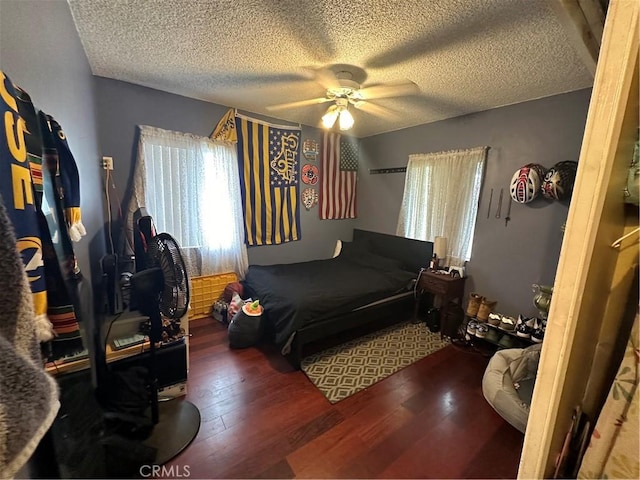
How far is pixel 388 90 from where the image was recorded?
217 centimetres

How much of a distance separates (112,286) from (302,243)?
2479 millimetres

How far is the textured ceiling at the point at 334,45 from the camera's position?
1.46 meters

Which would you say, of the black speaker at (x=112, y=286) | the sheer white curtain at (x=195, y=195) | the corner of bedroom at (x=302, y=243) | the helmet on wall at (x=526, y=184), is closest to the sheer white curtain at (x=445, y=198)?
the corner of bedroom at (x=302, y=243)

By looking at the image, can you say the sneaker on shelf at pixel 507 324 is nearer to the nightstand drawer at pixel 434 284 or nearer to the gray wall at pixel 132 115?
the nightstand drawer at pixel 434 284

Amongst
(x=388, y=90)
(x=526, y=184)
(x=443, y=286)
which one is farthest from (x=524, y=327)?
(x=388, y=90)

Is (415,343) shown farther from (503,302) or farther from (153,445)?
(153,445)

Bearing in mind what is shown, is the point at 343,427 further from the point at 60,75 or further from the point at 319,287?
the point at 60,75

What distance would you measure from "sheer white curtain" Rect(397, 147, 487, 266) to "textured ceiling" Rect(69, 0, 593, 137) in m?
0.70

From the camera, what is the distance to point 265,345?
8.82 feet

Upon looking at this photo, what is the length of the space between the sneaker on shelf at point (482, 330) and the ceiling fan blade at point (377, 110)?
8.21ft

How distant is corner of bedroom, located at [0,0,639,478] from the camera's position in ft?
1.71

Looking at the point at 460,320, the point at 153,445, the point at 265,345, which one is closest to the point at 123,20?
the point at 153,445

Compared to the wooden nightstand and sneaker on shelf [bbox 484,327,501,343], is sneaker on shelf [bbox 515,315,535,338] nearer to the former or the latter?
sneaker on shelf [bbox 484,327,501,343]

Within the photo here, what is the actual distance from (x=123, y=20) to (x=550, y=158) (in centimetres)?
347
